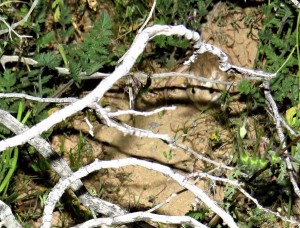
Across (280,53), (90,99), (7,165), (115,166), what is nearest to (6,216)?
(115,166)

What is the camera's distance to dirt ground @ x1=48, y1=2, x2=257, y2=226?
3.13 m

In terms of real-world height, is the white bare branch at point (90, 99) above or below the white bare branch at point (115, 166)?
above

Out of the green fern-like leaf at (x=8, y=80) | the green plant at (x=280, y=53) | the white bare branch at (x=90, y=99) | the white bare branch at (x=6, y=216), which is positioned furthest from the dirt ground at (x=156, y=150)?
the white bare branch at (x=90, y=99)

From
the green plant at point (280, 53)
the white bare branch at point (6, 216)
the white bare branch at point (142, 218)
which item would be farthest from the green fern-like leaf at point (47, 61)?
the white bare branch at point (142, 218)

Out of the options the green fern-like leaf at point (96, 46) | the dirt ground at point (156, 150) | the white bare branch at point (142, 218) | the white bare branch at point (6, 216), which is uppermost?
the green fern-like leaf at point (96, 46)

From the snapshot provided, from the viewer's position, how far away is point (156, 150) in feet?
10.8

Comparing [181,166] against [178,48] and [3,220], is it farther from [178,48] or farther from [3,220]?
[3,220]

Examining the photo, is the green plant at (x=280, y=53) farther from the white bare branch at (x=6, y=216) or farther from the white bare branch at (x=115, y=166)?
the white bare branch at (x=6, y=216)

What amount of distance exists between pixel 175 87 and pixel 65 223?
100cm

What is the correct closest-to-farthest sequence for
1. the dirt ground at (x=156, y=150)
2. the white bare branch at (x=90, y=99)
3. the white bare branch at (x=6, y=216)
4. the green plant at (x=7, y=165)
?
the white bare branch at (x=90, y=99), the white bare branch at (x=6, y=216), the green plant at (x=7, y=165), the dirt ground at (x=156, y=150)

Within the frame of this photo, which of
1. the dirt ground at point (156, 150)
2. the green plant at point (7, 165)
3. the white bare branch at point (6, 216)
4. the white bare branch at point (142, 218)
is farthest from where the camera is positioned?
the dirt ground at point (156, 150)

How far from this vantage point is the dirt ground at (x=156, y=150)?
3129 millimetres

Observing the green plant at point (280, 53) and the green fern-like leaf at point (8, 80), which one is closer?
the green fern-like leaf at point (8, 80)

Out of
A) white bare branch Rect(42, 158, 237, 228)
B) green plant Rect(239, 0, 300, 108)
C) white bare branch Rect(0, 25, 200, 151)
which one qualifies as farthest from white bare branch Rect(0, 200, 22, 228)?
green plant Rect(239, 0, 300, 108)
